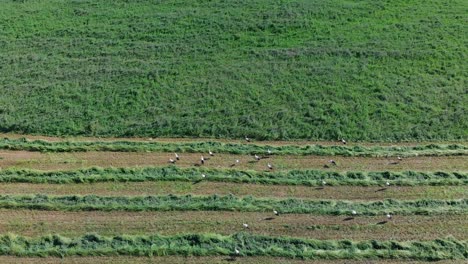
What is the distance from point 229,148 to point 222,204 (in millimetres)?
3674

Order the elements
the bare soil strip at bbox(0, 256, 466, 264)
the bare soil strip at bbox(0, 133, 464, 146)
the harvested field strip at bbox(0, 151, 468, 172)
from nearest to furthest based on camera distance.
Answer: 1. the bare soil strip at bbox(0, 256, 466, 264)
2. the harvested field strip at bbox(0, 151, 468, 172)
3. the bare soil strip at bbox(0, 133, 464, 146)

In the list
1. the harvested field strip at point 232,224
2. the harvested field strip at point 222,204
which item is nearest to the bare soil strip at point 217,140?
the harvested field strip at point 222,204

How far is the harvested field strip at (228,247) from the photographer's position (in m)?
21.2

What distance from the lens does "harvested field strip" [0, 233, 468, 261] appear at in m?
21.2

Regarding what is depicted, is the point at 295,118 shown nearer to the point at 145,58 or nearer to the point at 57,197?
the point at 145,58

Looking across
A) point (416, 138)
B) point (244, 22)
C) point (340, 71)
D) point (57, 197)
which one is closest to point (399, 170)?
point (416, 138)

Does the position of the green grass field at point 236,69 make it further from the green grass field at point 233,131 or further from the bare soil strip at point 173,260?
the bare soil strip at point 173,260

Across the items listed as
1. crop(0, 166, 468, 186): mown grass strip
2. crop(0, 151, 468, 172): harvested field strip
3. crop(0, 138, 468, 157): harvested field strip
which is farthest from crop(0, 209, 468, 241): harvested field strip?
crop(0, 138, 468, 157): harvested field strip

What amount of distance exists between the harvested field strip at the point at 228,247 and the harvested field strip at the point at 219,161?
4.22 metres

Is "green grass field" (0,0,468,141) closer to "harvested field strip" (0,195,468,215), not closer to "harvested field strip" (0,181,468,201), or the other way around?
"harvested field strip" (0,181,468,201)

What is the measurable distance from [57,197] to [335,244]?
1281 centimetres

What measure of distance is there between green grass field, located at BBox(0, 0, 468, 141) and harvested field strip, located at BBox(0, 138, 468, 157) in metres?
0.91

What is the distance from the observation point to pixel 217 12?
111 ft

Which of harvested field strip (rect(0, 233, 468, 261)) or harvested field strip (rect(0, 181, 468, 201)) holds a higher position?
harvested field strip (rect(0, 181, 468, 201))
